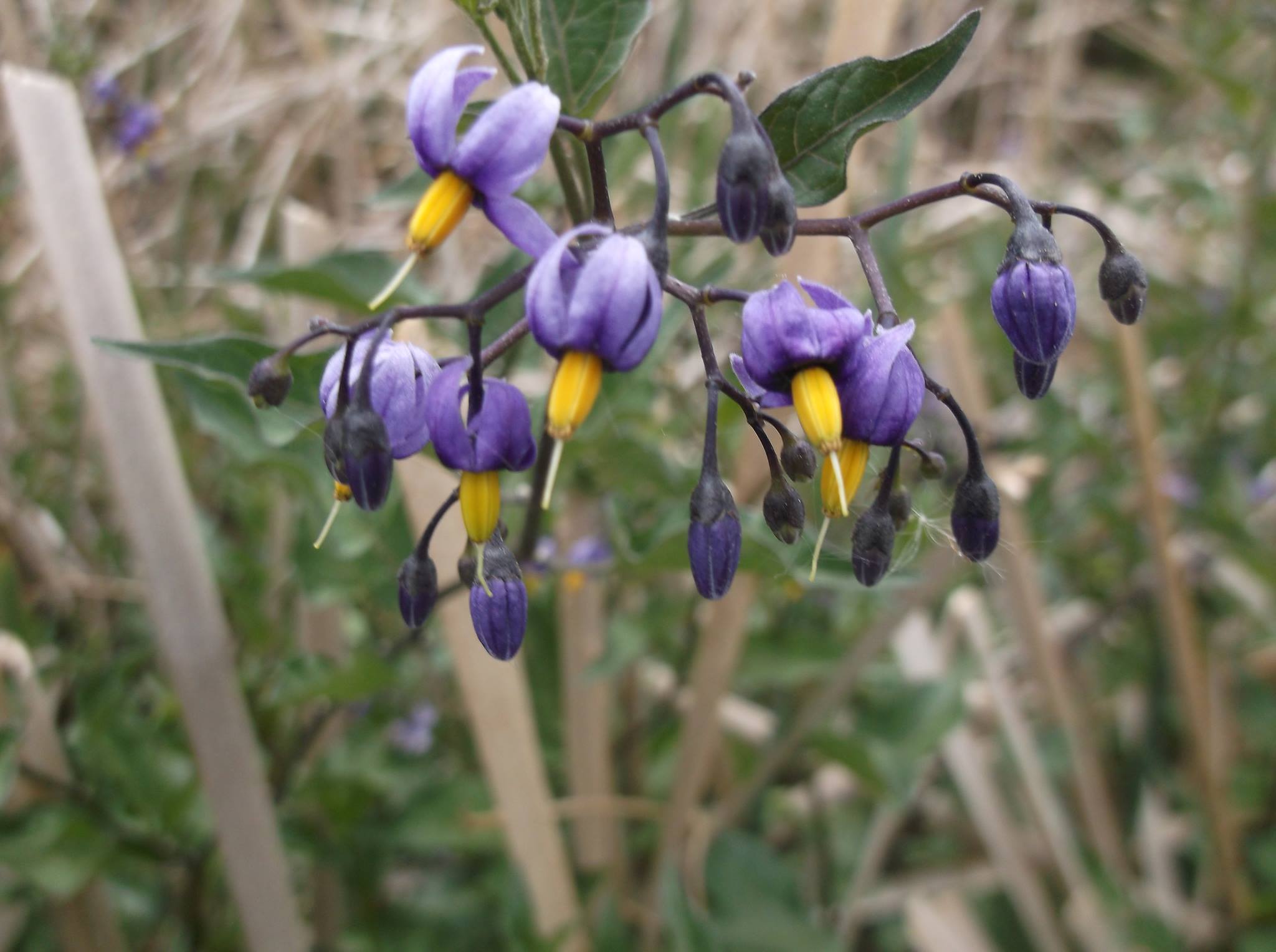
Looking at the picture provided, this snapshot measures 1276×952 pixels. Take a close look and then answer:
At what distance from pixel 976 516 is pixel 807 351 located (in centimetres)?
24

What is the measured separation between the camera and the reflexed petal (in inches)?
24.8

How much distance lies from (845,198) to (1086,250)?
5.64ft

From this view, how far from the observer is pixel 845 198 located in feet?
4.45

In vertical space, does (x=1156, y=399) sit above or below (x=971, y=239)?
below

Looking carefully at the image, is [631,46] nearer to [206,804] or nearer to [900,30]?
[206,804]

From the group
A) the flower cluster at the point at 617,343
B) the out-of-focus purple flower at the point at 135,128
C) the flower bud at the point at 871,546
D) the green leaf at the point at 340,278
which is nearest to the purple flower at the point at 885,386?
the flower cluster at the point at 617,343

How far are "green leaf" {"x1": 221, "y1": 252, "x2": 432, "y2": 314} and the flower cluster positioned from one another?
40 cm

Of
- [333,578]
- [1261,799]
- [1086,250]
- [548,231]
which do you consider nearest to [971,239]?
[1086,250]

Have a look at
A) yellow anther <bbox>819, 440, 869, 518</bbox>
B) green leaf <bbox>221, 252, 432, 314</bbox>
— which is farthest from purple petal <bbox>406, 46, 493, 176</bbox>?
green leaf <bbox>221, 252, 432, 314</bbox>

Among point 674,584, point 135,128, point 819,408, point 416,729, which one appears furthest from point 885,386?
point 135,128

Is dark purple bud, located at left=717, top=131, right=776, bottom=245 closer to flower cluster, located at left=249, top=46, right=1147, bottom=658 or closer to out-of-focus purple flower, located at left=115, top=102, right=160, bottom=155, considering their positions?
flower cluster, located at left=249, top=46, right=1147, bottom=658

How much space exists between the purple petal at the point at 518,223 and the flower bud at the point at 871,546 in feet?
1.03

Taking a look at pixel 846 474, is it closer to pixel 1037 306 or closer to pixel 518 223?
pixel 1037 306

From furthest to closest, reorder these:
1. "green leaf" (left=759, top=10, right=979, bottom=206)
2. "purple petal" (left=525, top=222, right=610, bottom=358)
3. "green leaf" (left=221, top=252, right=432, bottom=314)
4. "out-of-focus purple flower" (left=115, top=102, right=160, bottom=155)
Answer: "out-of-focus purple flower" (left=115, top=102, right=160, bottom=155), "green leaf" (left=221, top=252, right=432, bottom=314), "green leaf" (left=759, top=10, right=979, bottom=206), "purple petal" (left=525, top=222, right=610, bottom=358)
